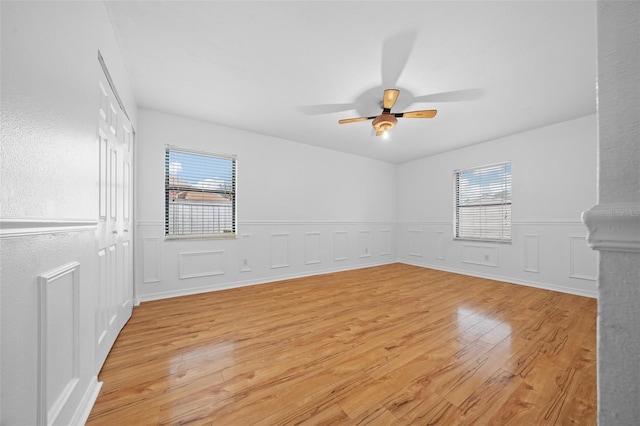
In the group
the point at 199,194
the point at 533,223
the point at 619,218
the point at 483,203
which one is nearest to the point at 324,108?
the point at 199,194

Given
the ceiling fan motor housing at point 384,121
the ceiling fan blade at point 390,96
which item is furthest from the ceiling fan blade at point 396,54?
the ceiling fan motor housing at point 384,121

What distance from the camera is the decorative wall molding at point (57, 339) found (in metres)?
0.86

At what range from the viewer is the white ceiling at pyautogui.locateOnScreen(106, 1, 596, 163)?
1.68 m

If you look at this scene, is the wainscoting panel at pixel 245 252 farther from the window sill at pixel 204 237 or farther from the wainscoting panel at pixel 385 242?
the wainscoting panel at pixel 385 242

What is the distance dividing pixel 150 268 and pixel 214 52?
8.65 ft

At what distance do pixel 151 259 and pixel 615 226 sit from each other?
3.82 m

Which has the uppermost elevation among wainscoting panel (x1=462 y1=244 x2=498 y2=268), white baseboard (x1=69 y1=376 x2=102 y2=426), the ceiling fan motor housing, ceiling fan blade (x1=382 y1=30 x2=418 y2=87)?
ceiling fan blade (x1=382 y1=30 x2=418 y2=87)

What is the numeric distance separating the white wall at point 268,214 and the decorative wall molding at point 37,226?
2.18 meters

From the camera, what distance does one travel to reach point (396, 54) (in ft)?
→ 6.73

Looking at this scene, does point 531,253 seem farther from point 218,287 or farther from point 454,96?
point 218,287

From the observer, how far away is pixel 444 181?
16.2 feet

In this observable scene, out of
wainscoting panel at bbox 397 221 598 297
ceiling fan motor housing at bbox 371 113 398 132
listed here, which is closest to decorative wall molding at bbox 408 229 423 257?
wainscoting panel at bbox 397 221 598 297

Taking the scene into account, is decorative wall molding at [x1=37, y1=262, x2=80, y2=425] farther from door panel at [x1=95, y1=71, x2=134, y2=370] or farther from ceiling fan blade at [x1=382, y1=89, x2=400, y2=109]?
ceiling fan blade at [x1=382, y1=89, x2=400, y2=109]

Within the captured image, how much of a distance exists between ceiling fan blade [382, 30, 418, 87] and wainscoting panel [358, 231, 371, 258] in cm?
337
